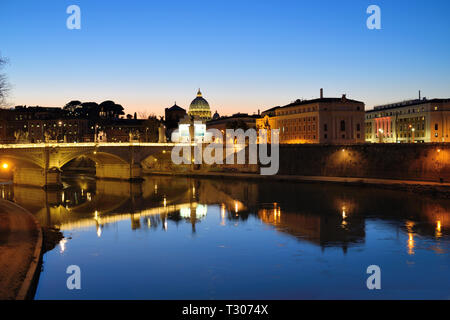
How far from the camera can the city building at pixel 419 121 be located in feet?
262

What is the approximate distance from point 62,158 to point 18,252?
1558 inches

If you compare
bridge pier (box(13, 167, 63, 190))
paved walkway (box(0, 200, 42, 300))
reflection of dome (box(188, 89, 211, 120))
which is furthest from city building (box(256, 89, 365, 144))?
paved walkway (box(0, 200, 42, 300))

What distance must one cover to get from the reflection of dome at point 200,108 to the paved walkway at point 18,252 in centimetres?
12339

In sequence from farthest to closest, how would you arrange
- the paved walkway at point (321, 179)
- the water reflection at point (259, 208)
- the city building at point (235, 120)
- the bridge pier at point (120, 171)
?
1. the city building at point (235, 120)
2. the bridge pier at point (120, 171)
3. the paved walkway at point (321, 179)
4. the water reflection at point (259, 208)

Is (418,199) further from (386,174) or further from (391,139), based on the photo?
(391,139)

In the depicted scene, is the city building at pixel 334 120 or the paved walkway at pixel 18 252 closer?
the paved walkway at pixel 18 252

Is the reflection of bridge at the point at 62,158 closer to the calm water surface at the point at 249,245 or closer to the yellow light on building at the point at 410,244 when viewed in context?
the calm water surface at the point at 249,245

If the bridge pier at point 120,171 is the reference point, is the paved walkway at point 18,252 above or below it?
below

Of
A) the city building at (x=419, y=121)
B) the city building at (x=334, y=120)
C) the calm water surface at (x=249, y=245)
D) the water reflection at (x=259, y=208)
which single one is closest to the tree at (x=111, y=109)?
the city building at (x=334, y=120)

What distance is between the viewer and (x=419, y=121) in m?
85.4

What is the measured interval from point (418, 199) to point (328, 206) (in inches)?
364

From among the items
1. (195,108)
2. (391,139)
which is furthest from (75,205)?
(195,108)
